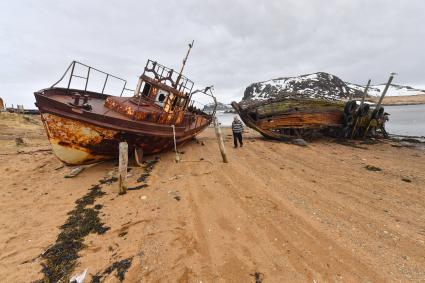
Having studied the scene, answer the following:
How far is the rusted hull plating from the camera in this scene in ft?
27.2

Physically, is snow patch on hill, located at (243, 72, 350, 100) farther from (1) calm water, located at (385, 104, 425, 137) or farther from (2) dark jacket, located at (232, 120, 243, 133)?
(2) dark jacket, located at (232, 120, 243, 133)

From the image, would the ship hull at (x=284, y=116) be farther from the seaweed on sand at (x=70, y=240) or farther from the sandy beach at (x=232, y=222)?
the seaweed on sand at (x=70, y=240)

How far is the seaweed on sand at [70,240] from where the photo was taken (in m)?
4.32

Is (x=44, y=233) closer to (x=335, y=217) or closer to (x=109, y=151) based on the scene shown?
(x=109, y=151)

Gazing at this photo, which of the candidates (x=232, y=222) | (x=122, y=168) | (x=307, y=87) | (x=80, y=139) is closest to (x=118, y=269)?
(x=232, y=222)

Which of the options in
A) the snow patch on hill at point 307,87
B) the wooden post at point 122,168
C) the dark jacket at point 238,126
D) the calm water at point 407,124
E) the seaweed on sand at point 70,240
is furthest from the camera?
the snow patch on hill at point 307,87

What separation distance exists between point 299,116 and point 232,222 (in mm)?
11715

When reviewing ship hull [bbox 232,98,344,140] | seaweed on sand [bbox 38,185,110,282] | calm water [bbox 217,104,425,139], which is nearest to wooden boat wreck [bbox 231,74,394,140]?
ship hull [bbox 232,98,344,140]

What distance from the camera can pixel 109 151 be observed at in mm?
9320

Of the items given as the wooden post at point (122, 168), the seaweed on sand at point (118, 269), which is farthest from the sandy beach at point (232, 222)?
the wooden post at point (122, 168)

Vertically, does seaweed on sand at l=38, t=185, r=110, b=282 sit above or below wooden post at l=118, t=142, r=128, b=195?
below

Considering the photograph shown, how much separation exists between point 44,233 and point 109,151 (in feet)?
13.6

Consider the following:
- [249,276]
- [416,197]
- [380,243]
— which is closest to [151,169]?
[249,276]

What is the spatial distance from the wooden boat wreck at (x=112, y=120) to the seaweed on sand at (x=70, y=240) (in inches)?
89.3
